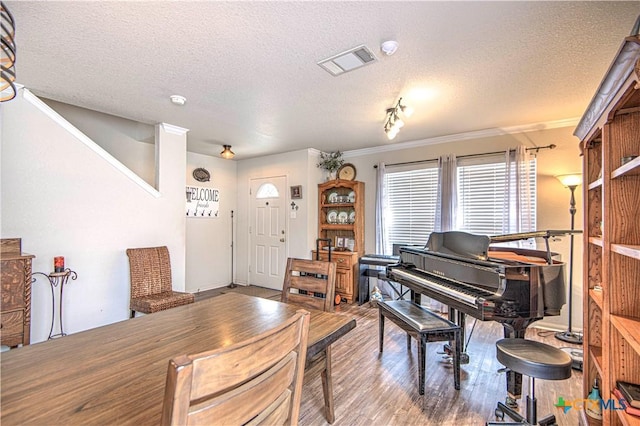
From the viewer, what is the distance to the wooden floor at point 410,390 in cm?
190

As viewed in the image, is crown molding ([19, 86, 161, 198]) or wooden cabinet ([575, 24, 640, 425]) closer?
wooden cabinet ([575, 24, 640, 425])

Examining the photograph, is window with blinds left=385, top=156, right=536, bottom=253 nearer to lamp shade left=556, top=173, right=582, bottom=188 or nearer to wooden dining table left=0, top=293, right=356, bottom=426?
lamp shade left=556, top=173, right=582, bottom=188

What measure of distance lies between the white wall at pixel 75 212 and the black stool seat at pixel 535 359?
11.6 feet

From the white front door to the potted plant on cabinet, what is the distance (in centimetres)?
77

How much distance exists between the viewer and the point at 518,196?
3566 mm

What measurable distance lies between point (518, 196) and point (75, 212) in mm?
4859

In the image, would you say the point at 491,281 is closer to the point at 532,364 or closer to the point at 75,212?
the point at 532,364

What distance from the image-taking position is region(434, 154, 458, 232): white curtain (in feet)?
13.2

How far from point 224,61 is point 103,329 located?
1.84 m

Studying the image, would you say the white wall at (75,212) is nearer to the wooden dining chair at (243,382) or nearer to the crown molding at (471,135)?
the wooden dining chair at (243,382)

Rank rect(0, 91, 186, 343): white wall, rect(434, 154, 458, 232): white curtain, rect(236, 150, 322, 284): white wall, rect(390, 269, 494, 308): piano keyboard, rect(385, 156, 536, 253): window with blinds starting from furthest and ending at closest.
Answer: rect(236, 150, 322, 284): white wall, rect(434, 154, 458, 232): white curtain, rect(385, 156, 536, 253): window with blinds, rect(0, 91, 186, 343): white wall, rect(390, 269, 494, 308): piano keyboard

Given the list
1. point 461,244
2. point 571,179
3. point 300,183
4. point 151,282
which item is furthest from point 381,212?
point 151,282

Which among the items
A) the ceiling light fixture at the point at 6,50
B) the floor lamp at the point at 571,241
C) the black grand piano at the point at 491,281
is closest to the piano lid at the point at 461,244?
the black grand piano at the point at 491,281

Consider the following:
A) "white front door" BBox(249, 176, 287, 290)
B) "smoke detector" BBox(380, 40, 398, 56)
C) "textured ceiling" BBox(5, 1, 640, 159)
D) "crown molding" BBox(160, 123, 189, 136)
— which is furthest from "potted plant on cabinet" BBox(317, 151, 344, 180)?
"smoke detector" BBox(380, 40, 398, 56)
